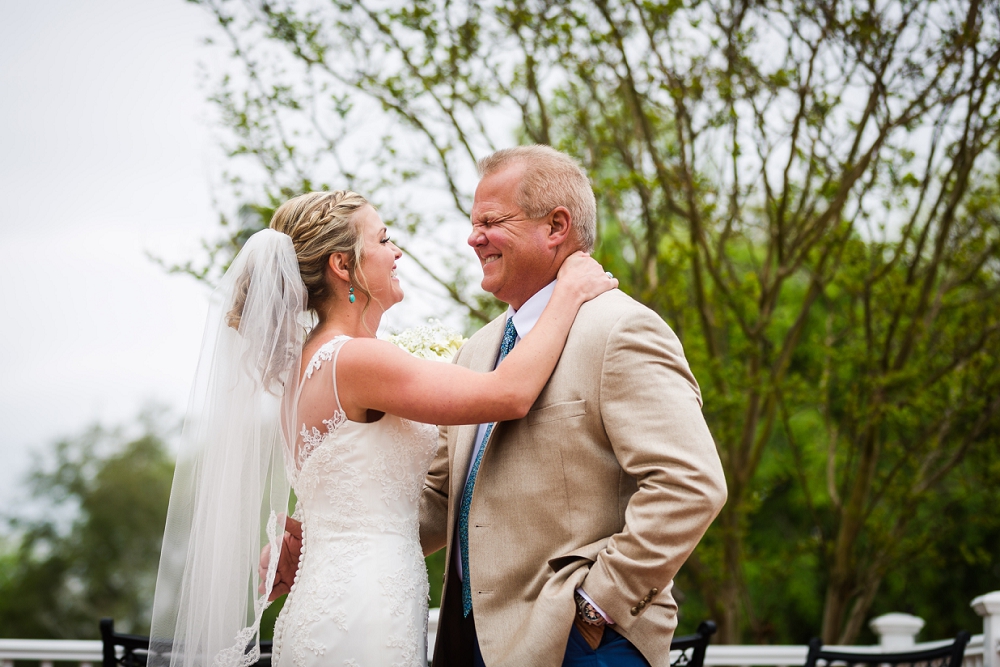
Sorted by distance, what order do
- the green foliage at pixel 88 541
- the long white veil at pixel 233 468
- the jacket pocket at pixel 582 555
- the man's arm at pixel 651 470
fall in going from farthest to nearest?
the green foliage at pixel 88 541 < the long white veil at pixel 233 468 < the jacket pocket at pixel 582 555 < the man's arm at pixel 651 470

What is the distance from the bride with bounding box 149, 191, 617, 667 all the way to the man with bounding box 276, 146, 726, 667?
0.10m

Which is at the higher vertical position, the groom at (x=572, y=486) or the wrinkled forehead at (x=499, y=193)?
the wrinkled forehead at (x=499, y=193)

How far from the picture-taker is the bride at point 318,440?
Answer: 90.4 inches

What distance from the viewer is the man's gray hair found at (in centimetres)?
251

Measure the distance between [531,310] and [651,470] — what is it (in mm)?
706

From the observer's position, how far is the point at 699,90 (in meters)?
5.69

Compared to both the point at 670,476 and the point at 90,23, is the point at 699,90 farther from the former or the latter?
the point at 90,23

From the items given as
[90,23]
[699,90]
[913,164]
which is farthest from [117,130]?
[913,164]

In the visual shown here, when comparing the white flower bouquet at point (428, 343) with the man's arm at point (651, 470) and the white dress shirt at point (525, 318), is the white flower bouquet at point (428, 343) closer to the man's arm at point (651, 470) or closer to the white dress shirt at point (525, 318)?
the white dress shirt at point (525, 318)

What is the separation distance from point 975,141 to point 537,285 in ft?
15.7

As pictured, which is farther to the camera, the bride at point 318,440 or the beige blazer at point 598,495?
the bride at point 318,440

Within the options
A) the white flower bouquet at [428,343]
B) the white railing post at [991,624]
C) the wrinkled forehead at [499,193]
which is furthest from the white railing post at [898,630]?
the wrinkled forehead at [499,193]

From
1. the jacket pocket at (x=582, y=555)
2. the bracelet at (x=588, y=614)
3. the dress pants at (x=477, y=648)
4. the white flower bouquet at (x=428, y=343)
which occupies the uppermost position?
the white flower bouquet at (x=428, y=343)

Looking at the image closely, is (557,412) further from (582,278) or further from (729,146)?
(729,146)
